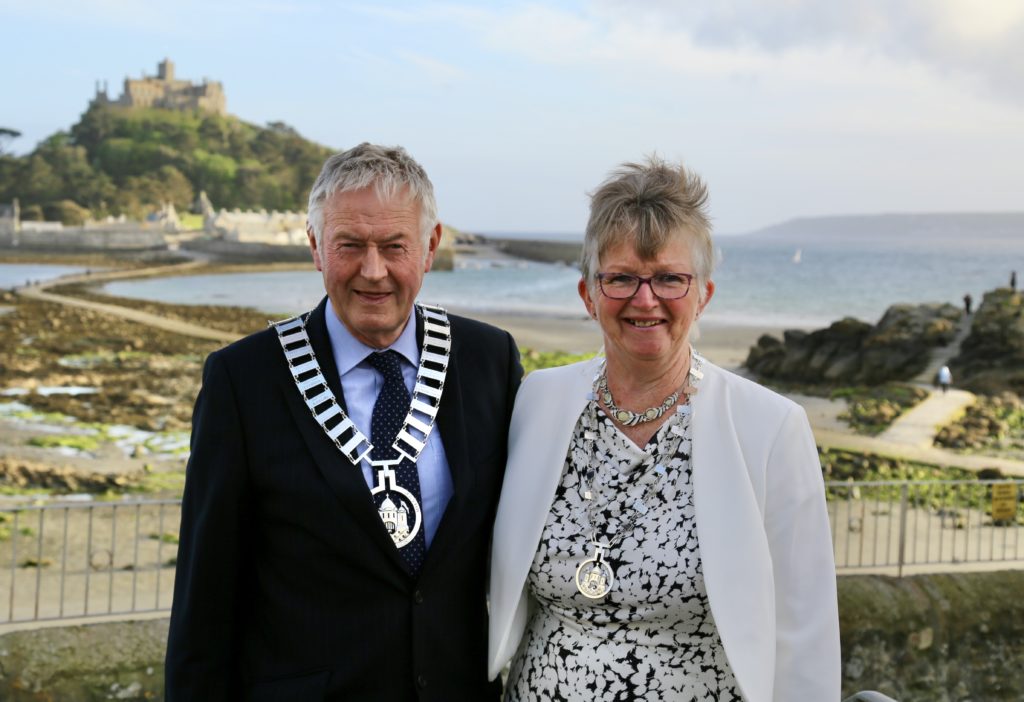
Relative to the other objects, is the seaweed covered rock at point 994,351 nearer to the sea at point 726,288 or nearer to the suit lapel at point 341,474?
the sea at point 726,288

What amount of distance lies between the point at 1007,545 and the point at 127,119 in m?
92.9

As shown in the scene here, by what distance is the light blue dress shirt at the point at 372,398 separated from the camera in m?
2.26

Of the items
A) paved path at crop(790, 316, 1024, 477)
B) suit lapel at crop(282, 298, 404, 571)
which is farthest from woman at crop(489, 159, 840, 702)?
paved path at crop(790, 316, 1024, 477)

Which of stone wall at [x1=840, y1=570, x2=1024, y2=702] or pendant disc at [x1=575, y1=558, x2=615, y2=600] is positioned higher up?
pendant disc at [x1=575, y1=558, x2=615, y2=600]

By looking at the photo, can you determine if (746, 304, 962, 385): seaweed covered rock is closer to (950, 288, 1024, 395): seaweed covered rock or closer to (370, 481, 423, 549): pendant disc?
(950, 288, 1024, 395): seaweed covered rock

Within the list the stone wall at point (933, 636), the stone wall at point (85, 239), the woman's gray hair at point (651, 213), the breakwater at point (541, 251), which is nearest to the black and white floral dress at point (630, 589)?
the woman's gray hair at point (651, 213)

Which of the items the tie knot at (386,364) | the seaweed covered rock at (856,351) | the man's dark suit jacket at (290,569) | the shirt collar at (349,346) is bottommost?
the seaweed covered rock at (856,351)

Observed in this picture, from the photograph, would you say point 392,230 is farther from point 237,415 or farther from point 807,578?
point 807,578

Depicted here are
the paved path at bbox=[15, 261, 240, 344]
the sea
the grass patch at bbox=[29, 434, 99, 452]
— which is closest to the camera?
the grass patch at bbox=[29, 434, 99, 452]

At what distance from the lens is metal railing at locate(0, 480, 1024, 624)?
6.34m

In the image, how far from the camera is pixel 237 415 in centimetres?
220

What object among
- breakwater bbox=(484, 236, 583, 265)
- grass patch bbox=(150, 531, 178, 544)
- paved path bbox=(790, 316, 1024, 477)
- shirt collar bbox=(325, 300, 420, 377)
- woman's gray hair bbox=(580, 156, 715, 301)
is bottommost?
grass patch bbox=(150, 531, 178, 544)

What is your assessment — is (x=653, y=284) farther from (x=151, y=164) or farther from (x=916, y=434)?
(x=151, y=164)

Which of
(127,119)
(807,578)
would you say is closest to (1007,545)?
(807,578)
